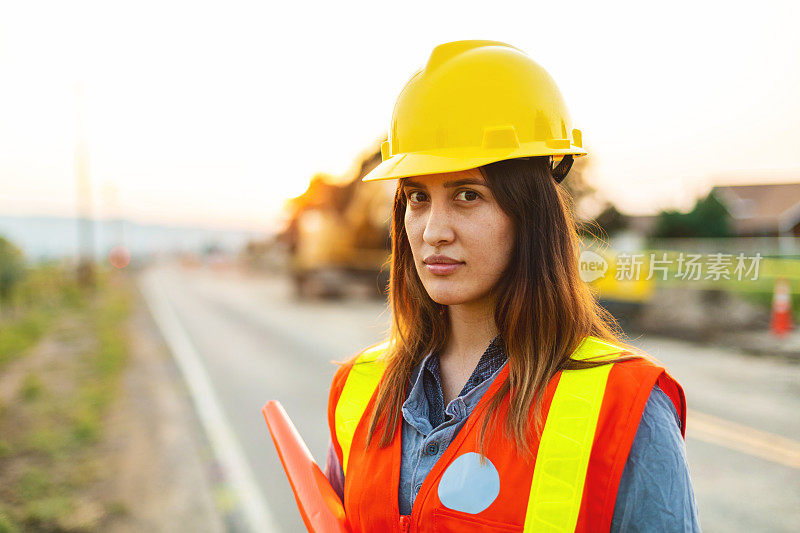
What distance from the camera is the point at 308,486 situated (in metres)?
1.48

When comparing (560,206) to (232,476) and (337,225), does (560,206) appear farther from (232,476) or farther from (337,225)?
(337,225)

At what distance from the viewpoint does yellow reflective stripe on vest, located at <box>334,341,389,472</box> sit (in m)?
1.63

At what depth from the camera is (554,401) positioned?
129cm

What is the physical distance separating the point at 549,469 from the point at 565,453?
5 cm

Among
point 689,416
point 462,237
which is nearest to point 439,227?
point 462,237

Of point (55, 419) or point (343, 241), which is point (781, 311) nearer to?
point (55, 419)

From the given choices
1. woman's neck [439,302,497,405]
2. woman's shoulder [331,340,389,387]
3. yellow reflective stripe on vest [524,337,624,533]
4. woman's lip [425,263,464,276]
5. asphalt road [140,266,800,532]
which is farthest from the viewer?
asphalt road [140,266,800,532]

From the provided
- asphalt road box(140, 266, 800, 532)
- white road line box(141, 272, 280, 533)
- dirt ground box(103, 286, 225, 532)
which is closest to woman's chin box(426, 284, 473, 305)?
asphalt road box(140, 266, 800, 532)

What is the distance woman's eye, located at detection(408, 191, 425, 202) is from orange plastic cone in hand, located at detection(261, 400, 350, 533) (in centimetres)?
70

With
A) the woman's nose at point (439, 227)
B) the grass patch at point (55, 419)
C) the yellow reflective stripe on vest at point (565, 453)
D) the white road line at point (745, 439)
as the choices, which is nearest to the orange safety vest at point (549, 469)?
the yellow reflective stripe on vest at point (565, 453)

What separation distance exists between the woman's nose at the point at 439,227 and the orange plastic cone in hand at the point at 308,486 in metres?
0.62

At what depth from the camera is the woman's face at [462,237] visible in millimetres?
1433

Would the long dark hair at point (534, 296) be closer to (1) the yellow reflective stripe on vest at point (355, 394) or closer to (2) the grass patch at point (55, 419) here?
A: (1) the yellow reflective stripe on vest at point (355, 394)

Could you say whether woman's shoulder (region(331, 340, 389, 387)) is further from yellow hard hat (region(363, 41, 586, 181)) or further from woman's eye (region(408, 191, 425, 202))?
yellow hard hat (region(363, 41, 586, 181))
